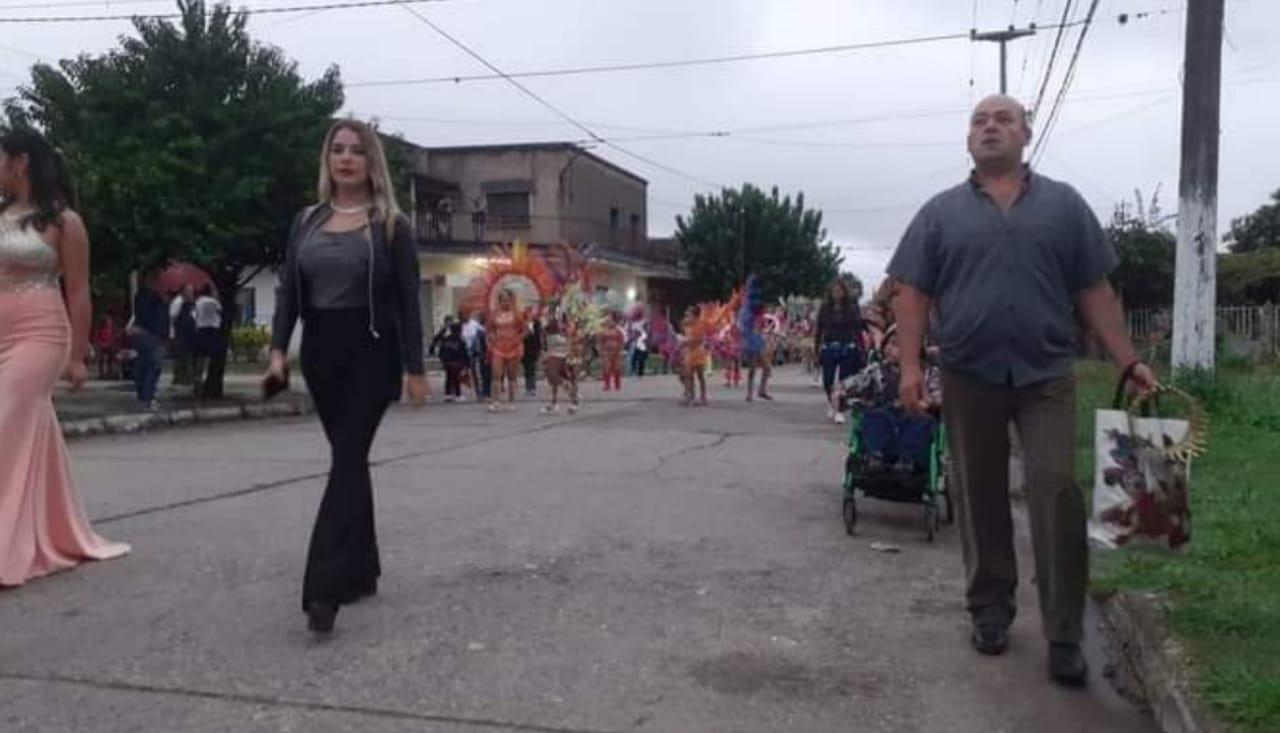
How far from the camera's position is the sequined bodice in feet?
20.2

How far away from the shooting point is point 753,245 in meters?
63.7

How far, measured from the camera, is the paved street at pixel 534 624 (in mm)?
4164

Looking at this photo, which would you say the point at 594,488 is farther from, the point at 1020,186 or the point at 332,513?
the point at 1020,186

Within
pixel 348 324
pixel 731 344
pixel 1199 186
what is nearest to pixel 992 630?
pixel 348 324

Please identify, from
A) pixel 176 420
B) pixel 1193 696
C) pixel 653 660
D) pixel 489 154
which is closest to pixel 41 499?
pixel 653 660

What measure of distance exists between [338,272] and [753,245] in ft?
194

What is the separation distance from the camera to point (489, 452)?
11664mm

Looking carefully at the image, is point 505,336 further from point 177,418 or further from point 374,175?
point 374,175

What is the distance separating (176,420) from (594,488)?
28.5 feet

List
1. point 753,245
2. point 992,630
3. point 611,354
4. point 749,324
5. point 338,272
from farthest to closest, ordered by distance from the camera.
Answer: point 753,245
point 611,354
point 749,324
point 338,272
point 992,630

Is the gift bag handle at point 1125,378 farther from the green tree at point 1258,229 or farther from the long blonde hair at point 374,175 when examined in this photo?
the green tree at point 1258,229

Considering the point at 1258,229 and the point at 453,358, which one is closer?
the point at 453,358

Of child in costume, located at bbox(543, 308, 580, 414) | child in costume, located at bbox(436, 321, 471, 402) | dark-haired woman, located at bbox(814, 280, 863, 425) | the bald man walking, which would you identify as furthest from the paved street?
child in costume, located at bbox(436, 321, 471, 402)

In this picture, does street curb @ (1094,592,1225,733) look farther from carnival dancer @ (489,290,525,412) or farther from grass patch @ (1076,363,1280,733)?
carnival dancer @ (489,290,525,412)
